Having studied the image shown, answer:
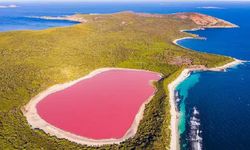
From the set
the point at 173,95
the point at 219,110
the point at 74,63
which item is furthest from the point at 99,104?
the point at 74,63

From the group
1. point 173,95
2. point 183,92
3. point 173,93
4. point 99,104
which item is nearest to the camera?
point 99,104

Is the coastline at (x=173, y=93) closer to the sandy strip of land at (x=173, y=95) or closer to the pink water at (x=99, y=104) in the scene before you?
the sandy strip of land at (x=173, y=95)

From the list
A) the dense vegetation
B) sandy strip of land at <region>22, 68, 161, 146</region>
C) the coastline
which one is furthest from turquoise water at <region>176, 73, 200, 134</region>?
sandy strip of land at <region>22, 68, 161, 146</region>

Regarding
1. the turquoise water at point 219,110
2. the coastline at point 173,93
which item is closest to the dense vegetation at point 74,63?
the coastline at point 173,93

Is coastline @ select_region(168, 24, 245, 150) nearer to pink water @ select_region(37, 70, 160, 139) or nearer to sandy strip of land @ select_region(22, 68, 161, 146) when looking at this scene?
pink water @ select_region(37, 70, 160, 139)

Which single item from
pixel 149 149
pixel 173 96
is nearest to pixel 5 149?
pixel 149 149

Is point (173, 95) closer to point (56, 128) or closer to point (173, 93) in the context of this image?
point (173, 93)
